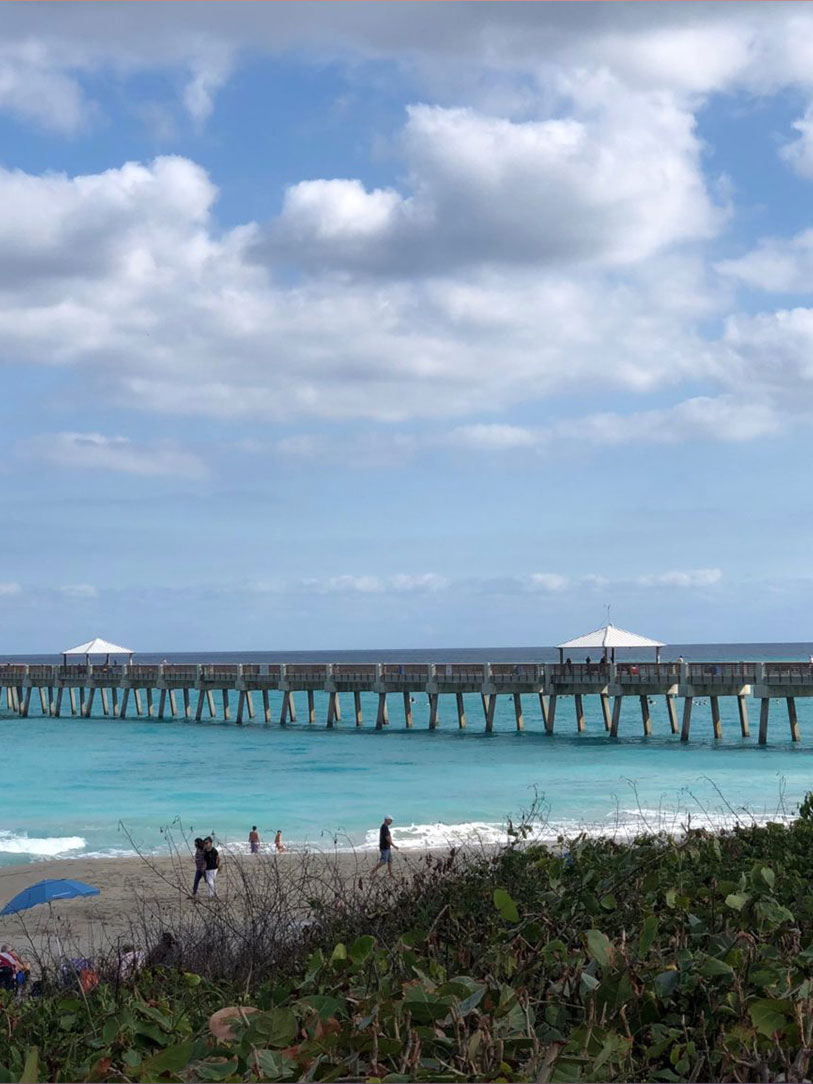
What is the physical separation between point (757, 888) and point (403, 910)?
2539mm

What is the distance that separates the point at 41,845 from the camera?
1198 inches

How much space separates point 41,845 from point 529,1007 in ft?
95.6

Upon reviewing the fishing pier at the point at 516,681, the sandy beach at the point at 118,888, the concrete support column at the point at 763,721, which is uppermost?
the fishing pier at the point at 516,681

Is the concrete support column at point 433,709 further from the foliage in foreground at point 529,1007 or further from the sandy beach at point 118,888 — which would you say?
the foliage in foreground at point 529,1007

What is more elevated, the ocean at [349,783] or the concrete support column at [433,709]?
the concrete support column at [433,709]

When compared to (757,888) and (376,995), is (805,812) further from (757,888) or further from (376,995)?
(376,995)

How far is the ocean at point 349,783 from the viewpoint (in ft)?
101

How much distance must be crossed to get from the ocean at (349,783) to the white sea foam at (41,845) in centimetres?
8

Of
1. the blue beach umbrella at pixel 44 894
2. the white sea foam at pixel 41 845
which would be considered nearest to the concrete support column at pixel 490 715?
the white sea foam at pixel 41 845

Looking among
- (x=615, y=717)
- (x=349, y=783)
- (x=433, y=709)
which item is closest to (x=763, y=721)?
(x=615, y=717)

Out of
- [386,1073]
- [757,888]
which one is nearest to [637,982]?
[386,1073]

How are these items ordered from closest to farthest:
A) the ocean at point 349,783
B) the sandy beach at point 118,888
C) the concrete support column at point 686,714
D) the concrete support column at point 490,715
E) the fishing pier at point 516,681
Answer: the sandy beach at point 118,888 < the ocean at point 349,783 < the fishing pier at point 516,681 < the concrete support column at point 686,714 < the concrete support column at point 490,715

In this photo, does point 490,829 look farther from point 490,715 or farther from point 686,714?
point 490,715

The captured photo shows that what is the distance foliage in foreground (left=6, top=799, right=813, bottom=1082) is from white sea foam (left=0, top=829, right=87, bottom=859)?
977 inches
